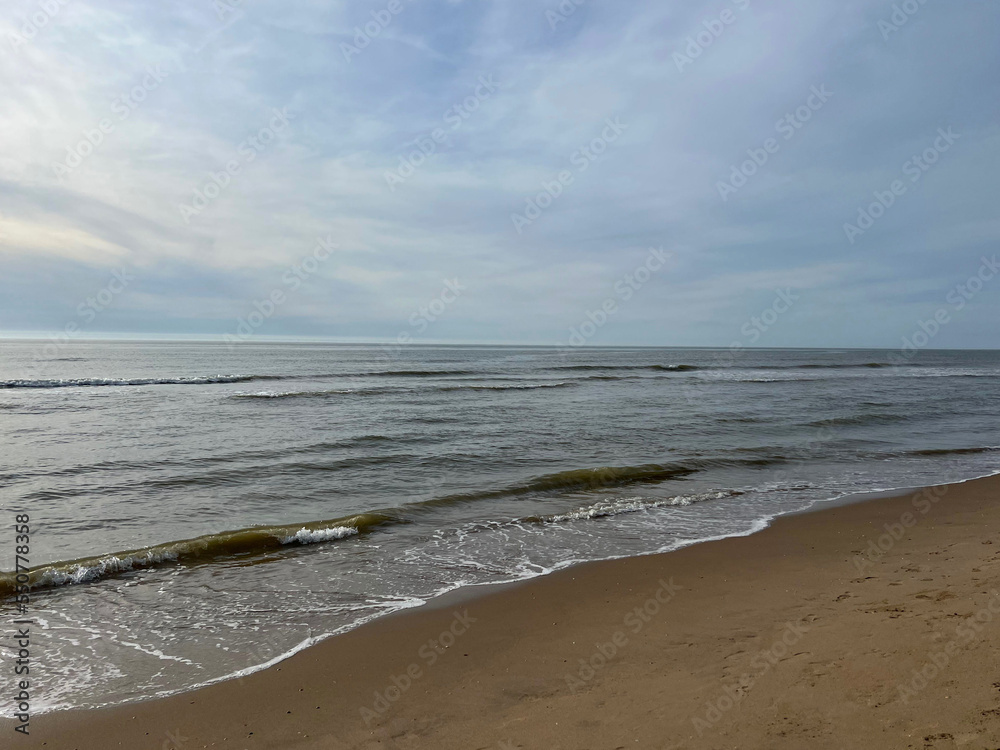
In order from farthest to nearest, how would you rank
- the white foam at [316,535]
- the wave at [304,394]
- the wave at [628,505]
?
1. the wave at [304,394]
2. the wave at [628,505]
3. the white foam at [316,535]

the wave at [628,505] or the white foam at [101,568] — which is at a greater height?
the white foam at [101,568]

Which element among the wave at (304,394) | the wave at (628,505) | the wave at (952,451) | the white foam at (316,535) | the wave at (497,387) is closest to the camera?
the white foam at (316,535)

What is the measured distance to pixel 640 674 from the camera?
189 inches

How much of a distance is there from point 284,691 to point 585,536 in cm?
580

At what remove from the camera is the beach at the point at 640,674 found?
12.5ft

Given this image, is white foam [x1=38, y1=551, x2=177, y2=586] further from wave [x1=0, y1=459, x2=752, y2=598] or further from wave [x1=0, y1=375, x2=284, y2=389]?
wave [x1=0, y1=375, x2=284, y2=389]

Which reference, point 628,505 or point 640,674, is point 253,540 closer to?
point 640,674

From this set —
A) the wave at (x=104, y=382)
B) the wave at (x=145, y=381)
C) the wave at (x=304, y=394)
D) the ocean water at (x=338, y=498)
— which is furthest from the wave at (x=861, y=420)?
the wave at (x=104, y=382)

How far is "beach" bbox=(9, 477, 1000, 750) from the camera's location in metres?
3.82

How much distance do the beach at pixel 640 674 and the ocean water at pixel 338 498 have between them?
0.65 metres

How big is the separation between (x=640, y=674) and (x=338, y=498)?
8312 millimetres

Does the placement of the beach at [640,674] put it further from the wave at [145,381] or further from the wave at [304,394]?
the wave at [145,381]

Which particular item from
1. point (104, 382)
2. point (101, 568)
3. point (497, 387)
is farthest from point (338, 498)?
point (104, 382)

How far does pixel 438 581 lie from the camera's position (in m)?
7.54
